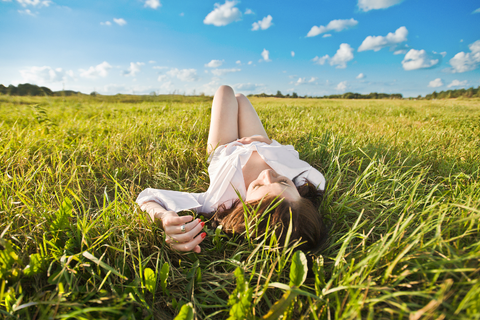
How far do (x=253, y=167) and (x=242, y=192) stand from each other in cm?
44

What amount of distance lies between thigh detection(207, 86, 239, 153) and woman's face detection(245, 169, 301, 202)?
43.8 inches

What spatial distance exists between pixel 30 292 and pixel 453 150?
14.5ft

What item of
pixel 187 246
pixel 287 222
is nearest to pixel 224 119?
pixel 287 222

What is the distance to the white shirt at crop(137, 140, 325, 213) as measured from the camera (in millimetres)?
1782

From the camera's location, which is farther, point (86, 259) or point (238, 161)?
point (238, 161)

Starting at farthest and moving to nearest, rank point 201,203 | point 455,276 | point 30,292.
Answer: point 201,203 < point 30,292 < point 455,276

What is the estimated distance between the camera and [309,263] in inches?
52.2

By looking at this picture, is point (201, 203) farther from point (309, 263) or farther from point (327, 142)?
point (327, 142)

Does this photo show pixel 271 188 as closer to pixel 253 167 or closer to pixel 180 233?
pixel 253 167

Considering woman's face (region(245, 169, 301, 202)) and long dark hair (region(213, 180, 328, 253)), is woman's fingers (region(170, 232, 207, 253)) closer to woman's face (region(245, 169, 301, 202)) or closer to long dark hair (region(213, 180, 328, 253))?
long dark hair (region(213, 180, 328, 253))

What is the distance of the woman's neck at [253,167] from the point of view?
94.3 inches

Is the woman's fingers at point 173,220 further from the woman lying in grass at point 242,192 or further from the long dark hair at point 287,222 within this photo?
the long dark hair at point 287,222

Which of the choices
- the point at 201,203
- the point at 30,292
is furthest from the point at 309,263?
the point at 30,292

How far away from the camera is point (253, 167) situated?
2.48 m
